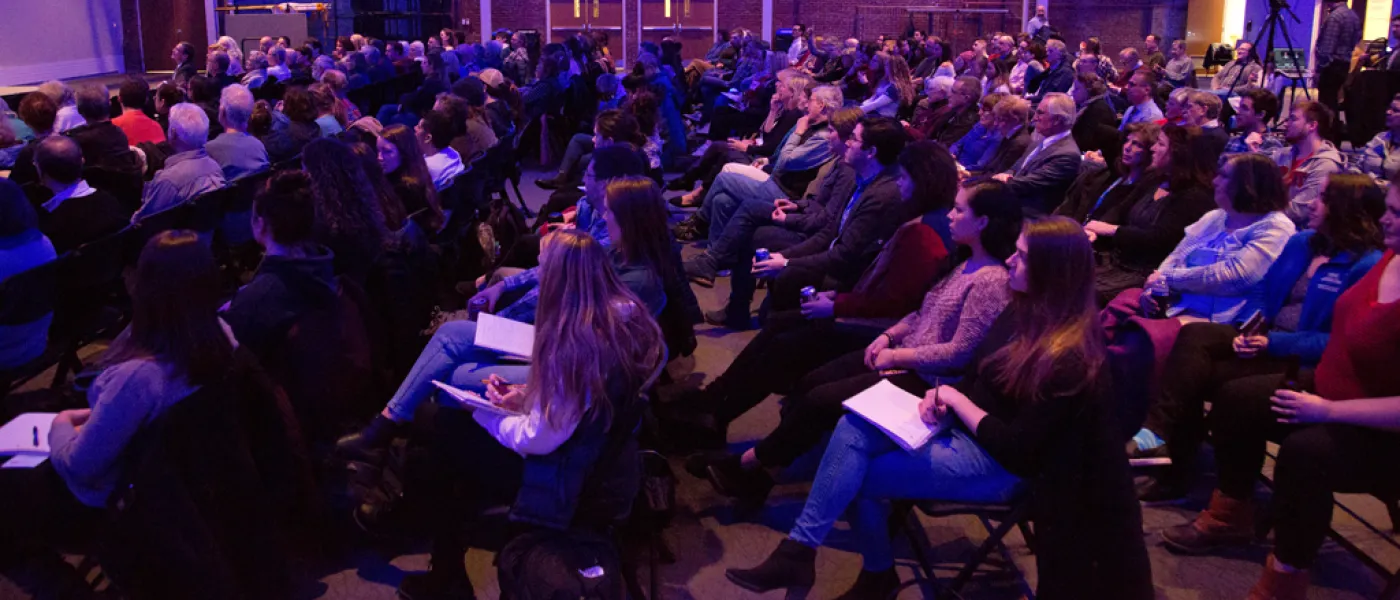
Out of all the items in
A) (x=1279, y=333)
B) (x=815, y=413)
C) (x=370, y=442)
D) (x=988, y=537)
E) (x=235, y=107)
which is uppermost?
(x=235, y=107)

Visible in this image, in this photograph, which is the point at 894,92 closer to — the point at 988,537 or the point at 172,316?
the point at 988,537

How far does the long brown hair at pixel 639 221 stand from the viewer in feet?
11.2

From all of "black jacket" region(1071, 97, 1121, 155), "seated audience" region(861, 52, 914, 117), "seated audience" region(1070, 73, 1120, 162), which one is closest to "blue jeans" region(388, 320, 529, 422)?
"seated audience" region(1070, 73, 1120, 162)

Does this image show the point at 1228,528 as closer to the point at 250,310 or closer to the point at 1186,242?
the point at 1186,242

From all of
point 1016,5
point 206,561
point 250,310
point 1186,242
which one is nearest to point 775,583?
point 206,561

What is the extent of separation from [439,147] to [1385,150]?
5509mm

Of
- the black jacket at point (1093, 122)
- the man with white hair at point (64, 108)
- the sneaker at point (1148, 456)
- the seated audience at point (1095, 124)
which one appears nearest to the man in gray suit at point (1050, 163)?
the seated audience at point (1095, 124)

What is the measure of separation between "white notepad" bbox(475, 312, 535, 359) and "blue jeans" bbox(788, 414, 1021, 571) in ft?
3.00

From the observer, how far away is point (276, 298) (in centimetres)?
298

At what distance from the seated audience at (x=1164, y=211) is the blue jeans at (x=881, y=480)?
1.98m

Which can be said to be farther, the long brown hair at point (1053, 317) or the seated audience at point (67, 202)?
the seated audience at point (67, 202)

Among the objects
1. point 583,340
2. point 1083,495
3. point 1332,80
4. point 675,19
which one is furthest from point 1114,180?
point 675,19

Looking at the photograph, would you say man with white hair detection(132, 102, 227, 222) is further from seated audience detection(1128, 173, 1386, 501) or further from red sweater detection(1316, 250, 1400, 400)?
red sweater detection(1316, 250, 1400, 400)

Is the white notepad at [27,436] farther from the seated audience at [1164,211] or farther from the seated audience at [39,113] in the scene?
the seated audience at [1164,211]
